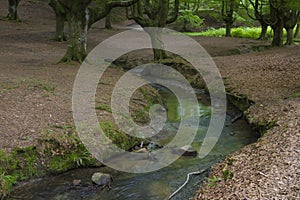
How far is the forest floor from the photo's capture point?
17.6ft

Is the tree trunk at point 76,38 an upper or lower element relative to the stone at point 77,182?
upper

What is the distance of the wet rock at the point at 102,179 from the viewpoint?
6461mm

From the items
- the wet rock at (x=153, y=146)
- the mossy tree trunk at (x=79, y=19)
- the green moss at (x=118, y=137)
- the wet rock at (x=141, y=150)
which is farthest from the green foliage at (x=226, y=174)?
the mossy tree trunk at (x=79, y=19)

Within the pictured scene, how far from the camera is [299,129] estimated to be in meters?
7.21

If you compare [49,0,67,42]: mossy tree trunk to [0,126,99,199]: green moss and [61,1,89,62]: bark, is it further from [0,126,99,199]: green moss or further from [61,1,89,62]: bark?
[0,126,99,199]: green moss

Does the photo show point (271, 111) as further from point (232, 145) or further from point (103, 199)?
point (103, 199)

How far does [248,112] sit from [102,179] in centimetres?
529

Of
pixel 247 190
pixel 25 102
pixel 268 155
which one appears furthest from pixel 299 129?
pixel 25 102

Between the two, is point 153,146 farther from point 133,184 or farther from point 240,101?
point 240,101

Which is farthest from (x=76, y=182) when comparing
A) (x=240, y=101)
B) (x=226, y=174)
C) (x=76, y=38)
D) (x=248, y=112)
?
(x=76, y=38)

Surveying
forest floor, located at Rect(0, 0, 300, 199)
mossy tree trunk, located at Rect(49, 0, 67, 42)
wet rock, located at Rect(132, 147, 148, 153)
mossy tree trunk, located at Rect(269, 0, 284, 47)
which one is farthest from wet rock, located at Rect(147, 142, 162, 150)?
mossy tree trunk, located at Rect(269, 0, 284, 47)

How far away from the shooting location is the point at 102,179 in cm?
653

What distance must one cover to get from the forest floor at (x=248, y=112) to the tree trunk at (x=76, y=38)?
1.83 feet

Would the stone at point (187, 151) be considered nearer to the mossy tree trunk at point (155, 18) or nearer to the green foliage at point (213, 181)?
the green foliage at point (213, 181)
